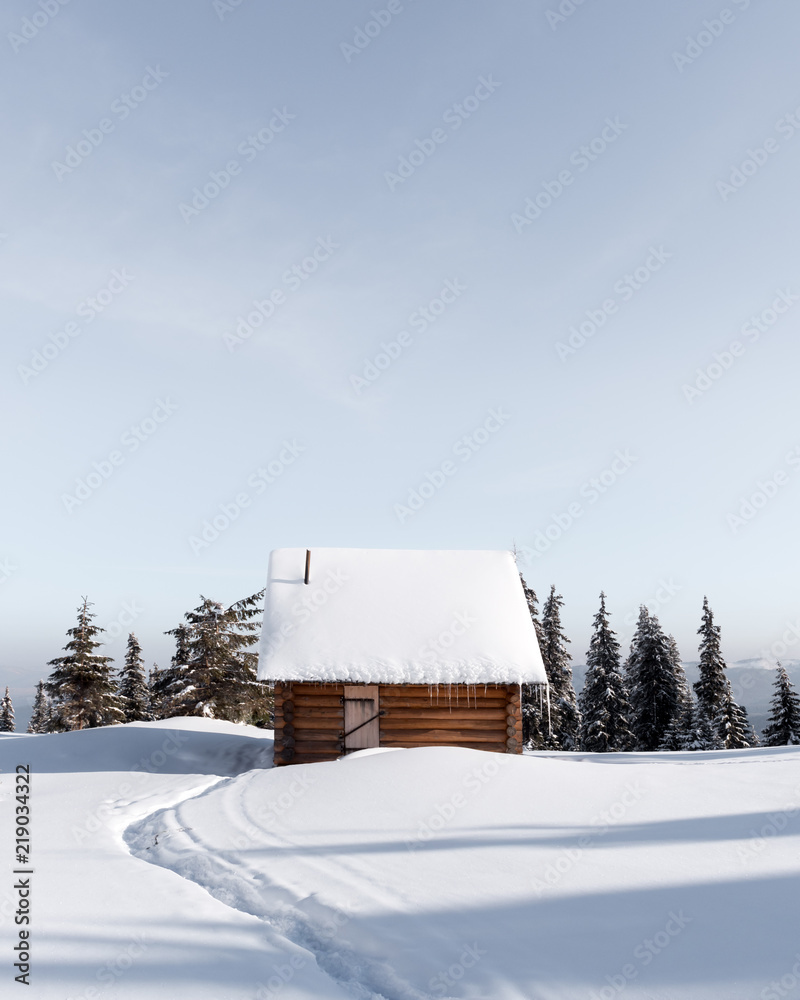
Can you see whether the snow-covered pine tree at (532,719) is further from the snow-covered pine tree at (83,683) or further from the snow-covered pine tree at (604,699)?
the snow-covered pine tree at (83,683)

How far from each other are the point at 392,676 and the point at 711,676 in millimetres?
27959

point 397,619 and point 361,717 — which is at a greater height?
point 397,619

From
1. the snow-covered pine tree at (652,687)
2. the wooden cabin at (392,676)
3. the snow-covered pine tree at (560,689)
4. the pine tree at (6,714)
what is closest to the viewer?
the wooden cabin at (392,676)

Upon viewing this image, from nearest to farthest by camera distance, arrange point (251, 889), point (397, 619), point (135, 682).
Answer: point (251, 889) < point (397, 619) < point (135, 682)

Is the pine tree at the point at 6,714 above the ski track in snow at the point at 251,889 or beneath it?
beneath

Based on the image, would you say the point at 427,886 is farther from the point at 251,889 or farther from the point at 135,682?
the point at 135,682

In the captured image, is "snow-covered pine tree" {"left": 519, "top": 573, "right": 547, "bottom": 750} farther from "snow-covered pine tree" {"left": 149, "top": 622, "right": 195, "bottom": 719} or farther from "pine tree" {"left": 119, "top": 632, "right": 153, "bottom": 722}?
"pine tree" {"left": 119, "top": 632, "right": 153, "bottom": 722}

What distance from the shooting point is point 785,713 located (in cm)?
3528

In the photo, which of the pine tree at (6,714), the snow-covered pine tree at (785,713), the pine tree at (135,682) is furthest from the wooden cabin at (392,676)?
the pine tree at (6,714)

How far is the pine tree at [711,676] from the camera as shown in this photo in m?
36.2

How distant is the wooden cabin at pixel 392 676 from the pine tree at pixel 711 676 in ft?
77.4

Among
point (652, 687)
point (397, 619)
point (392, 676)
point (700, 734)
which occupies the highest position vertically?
point (397, 619)

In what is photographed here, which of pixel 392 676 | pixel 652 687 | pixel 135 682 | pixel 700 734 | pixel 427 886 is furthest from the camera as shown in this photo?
pixel 135 682

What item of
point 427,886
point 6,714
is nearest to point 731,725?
point 427,886
